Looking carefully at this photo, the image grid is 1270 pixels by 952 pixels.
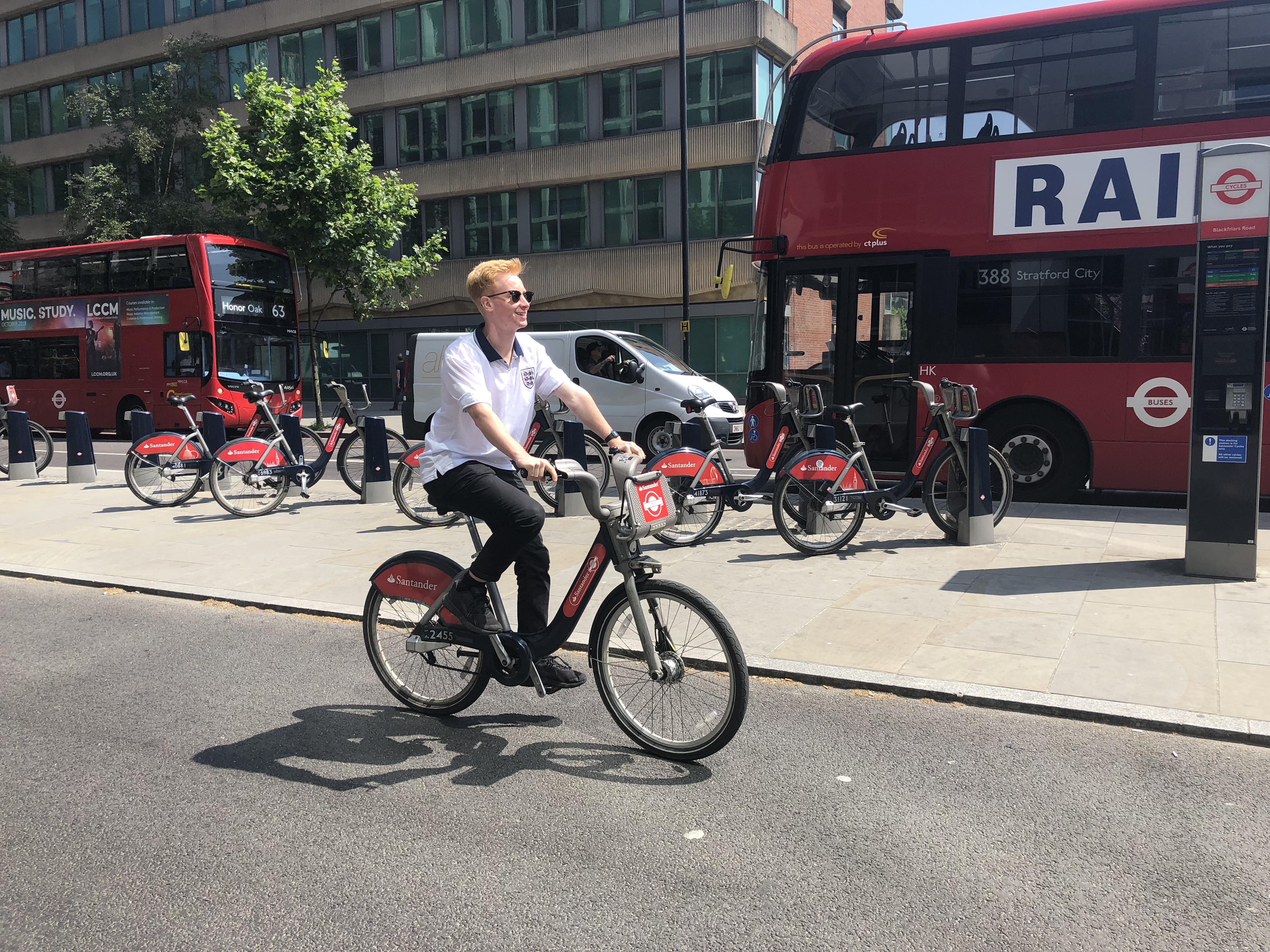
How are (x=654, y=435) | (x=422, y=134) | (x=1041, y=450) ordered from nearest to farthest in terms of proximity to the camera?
(x=1041, y=450) < (x=654, y=435) < (x=422, y=134)

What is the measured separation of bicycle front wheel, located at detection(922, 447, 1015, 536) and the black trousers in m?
4.72

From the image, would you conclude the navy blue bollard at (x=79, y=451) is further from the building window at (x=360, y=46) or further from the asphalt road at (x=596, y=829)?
the building window at (x=360, y=46)

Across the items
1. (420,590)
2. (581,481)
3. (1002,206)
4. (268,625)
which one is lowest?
(268,625)

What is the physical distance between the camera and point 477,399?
3.58 metres

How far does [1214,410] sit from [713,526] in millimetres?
3603

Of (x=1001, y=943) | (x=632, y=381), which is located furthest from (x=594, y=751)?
(x=632, y=381)

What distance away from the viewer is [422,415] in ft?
50.0

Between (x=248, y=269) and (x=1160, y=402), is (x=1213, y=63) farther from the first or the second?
(x=248, y=269)

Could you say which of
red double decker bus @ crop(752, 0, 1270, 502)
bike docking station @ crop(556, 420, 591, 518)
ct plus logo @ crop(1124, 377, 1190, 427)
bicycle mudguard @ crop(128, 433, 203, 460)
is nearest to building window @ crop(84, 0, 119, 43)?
bicycle mudguard @ crop(128, 433, 203, 460)

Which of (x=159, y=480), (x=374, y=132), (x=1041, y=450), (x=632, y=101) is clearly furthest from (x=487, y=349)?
(x=374, y=132)

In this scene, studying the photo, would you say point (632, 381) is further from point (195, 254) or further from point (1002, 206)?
point (195, 254)

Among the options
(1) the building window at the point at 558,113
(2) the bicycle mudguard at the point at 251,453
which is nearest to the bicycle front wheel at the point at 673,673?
(2) the bicycle mudguard at the point at 251,453

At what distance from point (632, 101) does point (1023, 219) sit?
71.5 feet

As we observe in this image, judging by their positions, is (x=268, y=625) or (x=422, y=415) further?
(x=422, y=415)
